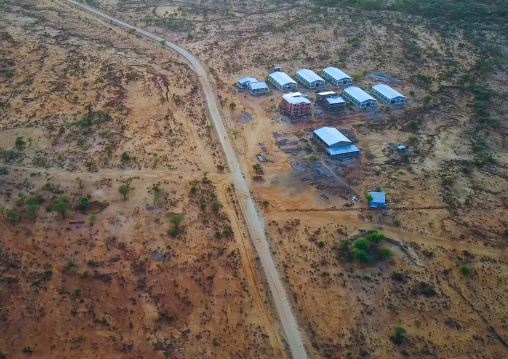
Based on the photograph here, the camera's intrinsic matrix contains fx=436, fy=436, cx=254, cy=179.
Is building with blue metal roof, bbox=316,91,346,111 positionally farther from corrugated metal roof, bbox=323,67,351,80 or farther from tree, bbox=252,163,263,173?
tree, bbox=252,163,263,173

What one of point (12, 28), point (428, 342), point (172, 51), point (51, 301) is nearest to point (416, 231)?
point (428, 342)

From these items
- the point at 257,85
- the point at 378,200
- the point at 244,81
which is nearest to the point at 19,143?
the point at 244,81

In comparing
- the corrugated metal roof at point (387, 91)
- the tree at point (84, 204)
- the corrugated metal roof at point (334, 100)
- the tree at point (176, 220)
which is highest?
the corrugated metal roof at point (387, 91)

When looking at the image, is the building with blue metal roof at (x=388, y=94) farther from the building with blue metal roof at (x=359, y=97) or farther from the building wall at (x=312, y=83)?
the building wall at (x=312, y=83)

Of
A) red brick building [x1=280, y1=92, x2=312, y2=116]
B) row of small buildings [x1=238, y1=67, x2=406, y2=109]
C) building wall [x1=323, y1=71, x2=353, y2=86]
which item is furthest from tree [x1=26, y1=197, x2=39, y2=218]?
building wall [x1=323, y1=71, x2=353, y2=86]

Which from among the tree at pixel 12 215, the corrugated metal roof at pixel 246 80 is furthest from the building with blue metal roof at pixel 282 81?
the tree at pixel 12 215
